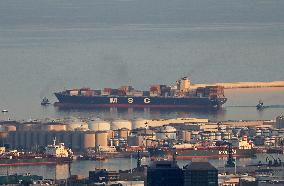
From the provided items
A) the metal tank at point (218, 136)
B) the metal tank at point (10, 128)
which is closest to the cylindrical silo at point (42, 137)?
the metal tank at point (10, 128)

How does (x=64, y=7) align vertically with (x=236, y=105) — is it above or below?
above

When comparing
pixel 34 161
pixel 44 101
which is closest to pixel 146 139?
pixel 34 161

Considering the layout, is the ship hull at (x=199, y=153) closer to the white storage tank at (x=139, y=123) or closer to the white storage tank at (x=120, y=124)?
the white storage tank at (x=120, y=124)

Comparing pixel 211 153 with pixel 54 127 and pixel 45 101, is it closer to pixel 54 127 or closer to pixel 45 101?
pixel 54 127

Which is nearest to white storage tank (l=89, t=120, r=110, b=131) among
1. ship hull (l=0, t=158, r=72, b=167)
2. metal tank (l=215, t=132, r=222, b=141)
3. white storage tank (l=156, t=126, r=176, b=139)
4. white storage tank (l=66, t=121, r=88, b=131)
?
white storage tank (l=66, t=121, r=88, b=131)

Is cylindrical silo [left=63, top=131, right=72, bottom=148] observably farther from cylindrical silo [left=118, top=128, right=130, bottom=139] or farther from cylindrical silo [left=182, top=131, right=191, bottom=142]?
cylindrical silo [left=182, top=131, right=191, bottom=142]

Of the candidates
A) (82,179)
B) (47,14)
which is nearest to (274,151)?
(82,179)

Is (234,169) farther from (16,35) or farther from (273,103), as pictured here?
(16,35)
